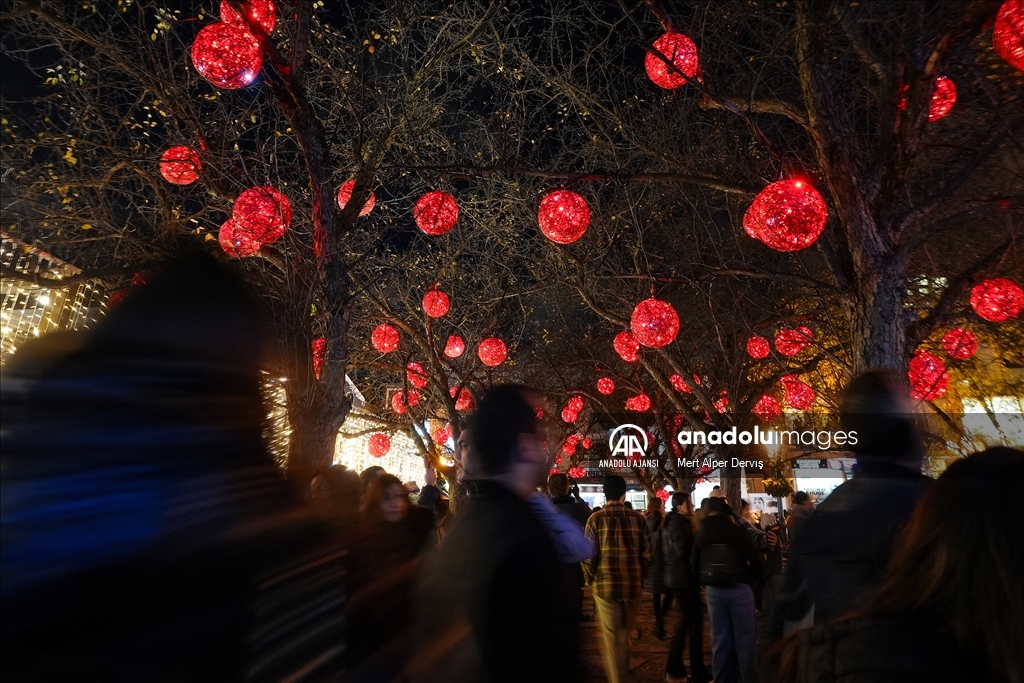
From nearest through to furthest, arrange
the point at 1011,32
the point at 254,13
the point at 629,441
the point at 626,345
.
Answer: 1. the point at 1011,32
2. the point at 254,13
3. the point at 626,345
4. the point at 629,441

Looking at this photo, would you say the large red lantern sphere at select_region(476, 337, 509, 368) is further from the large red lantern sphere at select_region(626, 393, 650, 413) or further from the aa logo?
the aa logo

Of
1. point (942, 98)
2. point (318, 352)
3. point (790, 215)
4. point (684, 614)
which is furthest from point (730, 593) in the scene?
point (942, 98)

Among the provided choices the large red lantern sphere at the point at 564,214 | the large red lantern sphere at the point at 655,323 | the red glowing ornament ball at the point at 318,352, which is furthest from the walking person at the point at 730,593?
the red glowing ornament ball at the point at 318,352

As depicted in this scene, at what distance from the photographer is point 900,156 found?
6.41 m

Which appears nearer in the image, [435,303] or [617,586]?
[617,586]

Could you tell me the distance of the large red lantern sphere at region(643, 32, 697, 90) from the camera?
6.37 m

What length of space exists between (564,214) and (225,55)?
3.66 meters

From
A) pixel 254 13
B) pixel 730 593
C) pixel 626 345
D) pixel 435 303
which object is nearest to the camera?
pixel 730 593

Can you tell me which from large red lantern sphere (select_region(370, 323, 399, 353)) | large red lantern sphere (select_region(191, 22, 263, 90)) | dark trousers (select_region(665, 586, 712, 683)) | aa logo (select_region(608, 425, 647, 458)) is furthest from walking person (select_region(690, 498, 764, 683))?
aa logo (select_region(608, 425, 647, 458))

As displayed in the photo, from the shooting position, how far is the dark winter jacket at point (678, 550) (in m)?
6.31

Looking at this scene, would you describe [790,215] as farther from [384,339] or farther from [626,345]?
[384,339]

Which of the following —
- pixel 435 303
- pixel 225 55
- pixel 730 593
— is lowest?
pixel 730 593

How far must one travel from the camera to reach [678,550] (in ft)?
21.2

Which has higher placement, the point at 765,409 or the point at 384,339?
the point at 384,339
